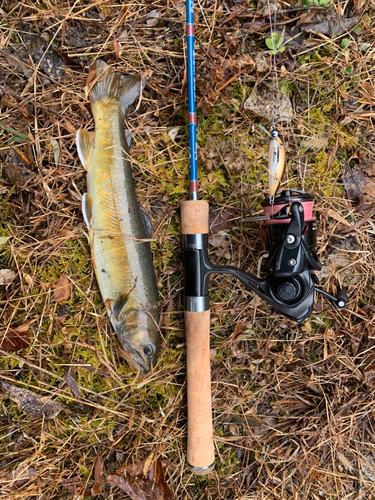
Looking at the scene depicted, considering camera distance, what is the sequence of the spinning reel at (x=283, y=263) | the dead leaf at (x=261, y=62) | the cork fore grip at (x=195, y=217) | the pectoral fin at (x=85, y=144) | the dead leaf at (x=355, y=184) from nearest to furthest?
the spinning reel at (x=283, y=263) < the cork fore grip at (x=195, y=217) < the pectoral fin at (x=85, y=144) < the dead leaf at (x=261, y=62) < the dead leaf at (x=355, y=184)

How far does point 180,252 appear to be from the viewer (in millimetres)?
2115

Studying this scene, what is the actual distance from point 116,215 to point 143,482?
156 cm

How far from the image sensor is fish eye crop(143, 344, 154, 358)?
2024 mm

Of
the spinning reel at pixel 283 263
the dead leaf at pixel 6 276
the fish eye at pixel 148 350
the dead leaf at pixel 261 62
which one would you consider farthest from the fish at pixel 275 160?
the dead leaf at pixel 6 276

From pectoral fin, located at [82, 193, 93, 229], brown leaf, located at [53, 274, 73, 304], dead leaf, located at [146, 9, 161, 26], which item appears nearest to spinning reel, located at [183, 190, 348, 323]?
pectoral fin, located at [82, 193, 93, 229]

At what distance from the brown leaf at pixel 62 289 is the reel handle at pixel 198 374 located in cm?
72

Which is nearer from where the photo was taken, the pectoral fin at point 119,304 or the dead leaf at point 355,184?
the pectoral fin at point 119,304

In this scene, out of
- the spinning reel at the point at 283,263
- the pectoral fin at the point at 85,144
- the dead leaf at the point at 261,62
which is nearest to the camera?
A: the spinning reel at the point at 283,263

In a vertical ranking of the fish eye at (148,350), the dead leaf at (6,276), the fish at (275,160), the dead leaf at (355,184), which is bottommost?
the fish eye at (148,350)

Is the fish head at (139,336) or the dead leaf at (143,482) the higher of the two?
the fish head at (139,336)

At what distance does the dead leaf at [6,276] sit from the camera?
78.5 inches

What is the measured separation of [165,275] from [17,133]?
3.89 feet

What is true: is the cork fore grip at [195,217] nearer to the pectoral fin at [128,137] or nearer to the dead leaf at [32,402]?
the pectoral fin at [128,137]

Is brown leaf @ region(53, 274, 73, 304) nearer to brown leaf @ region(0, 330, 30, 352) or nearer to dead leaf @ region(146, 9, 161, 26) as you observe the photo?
brown leaf @ region(0, 330, 30, 352)
